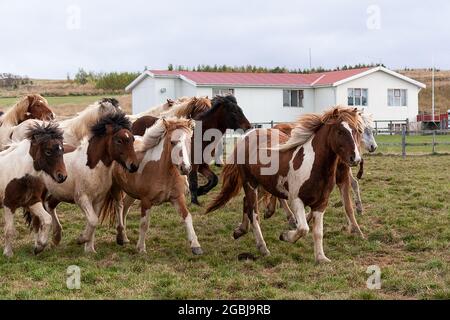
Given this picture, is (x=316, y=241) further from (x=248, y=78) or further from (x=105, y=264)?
(x=248, y=78)

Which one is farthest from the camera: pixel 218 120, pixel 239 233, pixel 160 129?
pixel 218 120

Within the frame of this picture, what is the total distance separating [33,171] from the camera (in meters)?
7.71

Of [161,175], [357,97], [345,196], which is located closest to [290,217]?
[345,196]

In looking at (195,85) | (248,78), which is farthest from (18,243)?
(248,78)

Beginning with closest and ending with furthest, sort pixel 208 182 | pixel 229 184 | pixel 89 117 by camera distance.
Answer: pixel 229 184
pixel 89 117
pixel 208 182

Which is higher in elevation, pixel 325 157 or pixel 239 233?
pixel 325 157

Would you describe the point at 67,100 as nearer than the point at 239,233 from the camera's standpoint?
No

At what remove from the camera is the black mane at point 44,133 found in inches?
302

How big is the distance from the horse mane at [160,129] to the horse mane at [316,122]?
136 cm

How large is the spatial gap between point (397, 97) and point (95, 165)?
3209cm

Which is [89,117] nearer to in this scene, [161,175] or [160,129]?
[160,129]

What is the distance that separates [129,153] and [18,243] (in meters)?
2.47

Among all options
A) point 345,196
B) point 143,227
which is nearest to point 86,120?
point 143,227

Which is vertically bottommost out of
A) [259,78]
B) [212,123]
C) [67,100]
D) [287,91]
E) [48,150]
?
[48,150]
